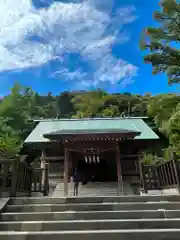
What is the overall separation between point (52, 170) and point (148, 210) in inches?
308

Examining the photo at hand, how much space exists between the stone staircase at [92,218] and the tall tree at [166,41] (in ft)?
30.4

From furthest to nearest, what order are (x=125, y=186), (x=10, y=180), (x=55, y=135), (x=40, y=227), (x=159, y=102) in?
(x=159, y=102) < (x=125, y=186) < (x=55, y=135) < (x=10, y=180) < (x=40, y=227)

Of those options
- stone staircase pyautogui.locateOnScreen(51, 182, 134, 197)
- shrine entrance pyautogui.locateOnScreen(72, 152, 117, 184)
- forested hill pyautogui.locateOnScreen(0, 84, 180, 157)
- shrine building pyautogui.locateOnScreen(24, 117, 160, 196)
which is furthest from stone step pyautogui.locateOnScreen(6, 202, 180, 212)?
shrine entrance pyautogui.locateOnScreen(72, 152, 117, 184)

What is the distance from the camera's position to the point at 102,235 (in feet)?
11.1

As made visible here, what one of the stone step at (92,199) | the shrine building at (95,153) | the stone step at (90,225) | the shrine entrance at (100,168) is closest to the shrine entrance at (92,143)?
the shrine building at (95,153)

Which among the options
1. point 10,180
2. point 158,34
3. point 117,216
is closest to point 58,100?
point 158,34

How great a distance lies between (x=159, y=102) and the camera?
12.1 m

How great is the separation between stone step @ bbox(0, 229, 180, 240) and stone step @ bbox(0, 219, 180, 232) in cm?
30

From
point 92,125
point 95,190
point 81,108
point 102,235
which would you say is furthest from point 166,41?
point 81,108

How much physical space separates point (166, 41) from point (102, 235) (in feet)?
39.2

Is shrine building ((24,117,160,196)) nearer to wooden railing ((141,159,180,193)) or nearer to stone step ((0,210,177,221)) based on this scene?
wooden railing ((141,159,180,193))

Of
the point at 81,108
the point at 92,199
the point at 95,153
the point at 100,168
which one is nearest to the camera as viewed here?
the point at 92,199

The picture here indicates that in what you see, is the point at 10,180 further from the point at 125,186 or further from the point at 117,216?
the point at 125,186

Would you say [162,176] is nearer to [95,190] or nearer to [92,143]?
[92,143]
